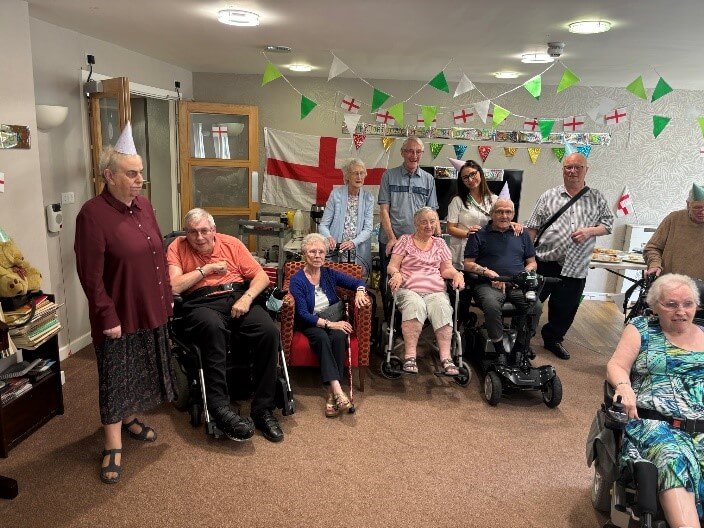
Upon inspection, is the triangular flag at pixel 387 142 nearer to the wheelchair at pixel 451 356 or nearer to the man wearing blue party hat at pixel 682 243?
the wheelchair at pixel 451 356

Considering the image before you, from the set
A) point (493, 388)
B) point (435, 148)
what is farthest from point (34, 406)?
point (435, 148)

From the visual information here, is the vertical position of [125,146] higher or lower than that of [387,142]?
lower

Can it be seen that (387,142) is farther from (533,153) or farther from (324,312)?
(324,312)

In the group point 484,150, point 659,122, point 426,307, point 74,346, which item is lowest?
point 74,346

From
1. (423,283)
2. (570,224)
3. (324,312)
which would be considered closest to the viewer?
(324,312)

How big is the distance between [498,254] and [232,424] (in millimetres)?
2094

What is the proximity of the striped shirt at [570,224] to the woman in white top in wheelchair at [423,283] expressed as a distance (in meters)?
0.88

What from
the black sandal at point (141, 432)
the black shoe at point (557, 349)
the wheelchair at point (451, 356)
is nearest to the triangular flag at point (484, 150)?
the black shoe at point (557, 349)

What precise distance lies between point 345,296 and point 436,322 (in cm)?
61

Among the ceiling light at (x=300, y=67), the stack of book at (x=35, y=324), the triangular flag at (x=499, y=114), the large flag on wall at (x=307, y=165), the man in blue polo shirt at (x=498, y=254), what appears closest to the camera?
the stack of book at (x=35, y=324)

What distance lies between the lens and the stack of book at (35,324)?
99.7 inches

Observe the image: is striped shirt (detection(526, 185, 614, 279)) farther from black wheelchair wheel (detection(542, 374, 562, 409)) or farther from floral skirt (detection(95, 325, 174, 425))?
floral skirt (detection(95, 325, 174, 425))

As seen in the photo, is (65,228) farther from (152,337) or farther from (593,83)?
(593,83)

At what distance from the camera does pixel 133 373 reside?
252 centimetres
